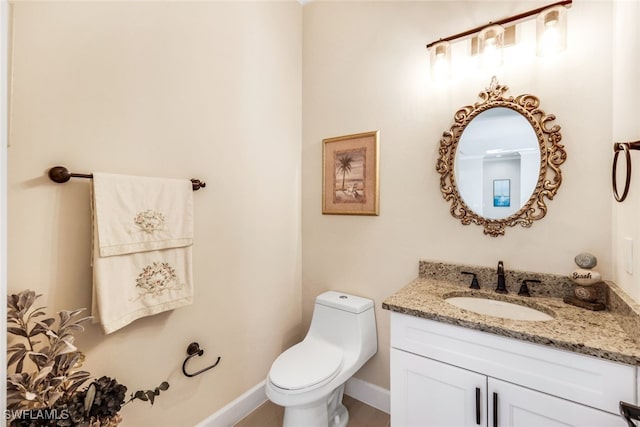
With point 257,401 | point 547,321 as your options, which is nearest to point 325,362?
point 257,401

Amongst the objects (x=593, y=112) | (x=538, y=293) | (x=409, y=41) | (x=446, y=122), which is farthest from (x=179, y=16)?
(x=538, y=293)

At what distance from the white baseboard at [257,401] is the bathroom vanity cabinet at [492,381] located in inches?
24.1

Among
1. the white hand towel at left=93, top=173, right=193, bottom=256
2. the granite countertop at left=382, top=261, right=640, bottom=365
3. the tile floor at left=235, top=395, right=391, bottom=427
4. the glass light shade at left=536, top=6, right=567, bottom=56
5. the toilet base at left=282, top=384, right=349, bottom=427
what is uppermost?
the glass light shade at left=536, top=6, right=567, bottom=56

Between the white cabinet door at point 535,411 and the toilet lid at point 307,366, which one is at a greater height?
the white cabinet door at point 535,411

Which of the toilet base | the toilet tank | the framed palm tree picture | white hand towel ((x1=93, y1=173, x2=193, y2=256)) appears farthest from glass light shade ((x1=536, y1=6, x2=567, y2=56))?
the toilet base

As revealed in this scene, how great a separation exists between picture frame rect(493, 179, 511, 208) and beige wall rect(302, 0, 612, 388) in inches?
5.7

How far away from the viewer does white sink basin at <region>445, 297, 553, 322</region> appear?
1.27 m

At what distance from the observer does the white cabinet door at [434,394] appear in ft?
3.57

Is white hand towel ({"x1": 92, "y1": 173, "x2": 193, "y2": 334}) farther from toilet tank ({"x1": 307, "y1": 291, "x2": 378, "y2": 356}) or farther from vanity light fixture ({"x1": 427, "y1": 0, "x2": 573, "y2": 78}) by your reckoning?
vanity light fixture ({"x1": 427, "y1": 0, "x2": 573, "y2": 78})

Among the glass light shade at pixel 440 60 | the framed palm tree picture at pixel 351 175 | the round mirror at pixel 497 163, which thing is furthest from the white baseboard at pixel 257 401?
the glass light shade at pixel 440 60

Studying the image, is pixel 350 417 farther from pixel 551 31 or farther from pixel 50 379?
pixel 551 31

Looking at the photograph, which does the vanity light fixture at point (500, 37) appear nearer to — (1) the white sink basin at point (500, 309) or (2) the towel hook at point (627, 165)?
(2) the towel hook at point (627, 165)

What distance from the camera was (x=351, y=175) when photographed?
6.35 feet

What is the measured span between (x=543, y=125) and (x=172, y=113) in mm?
1765
